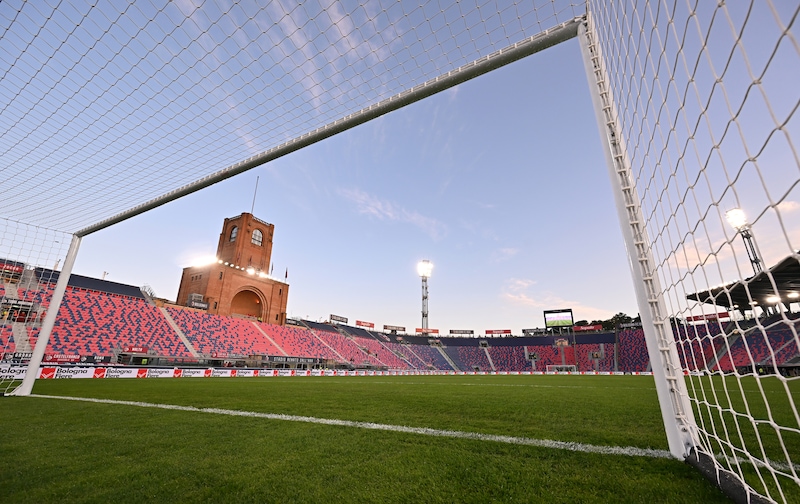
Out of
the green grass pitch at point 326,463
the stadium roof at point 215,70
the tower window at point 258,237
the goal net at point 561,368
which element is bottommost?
the green grass pitch at point 326,463

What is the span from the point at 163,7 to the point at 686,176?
511 centimetres

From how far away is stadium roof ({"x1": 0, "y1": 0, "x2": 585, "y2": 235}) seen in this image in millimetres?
3658

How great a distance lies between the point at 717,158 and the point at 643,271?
0.89 metres

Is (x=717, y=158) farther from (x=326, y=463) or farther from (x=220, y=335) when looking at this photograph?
(x=220, y=335)

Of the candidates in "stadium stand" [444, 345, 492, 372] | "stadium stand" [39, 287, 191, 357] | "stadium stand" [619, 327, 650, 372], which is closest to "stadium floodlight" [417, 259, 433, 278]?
"stadium stand" [444, 345, 492, 372]

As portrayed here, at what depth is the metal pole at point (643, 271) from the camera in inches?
86.4

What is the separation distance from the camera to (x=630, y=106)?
2869 millimetres

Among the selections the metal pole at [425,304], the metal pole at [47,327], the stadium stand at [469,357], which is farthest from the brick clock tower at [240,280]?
the metal pole at [47,327]

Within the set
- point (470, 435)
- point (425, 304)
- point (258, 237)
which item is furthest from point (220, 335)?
point (470, 435)

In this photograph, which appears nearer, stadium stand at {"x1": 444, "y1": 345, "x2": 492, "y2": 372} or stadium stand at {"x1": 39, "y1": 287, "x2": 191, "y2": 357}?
stadium stand at {"x1": 39, "y1": 287, "x2": 191, "y2": 357}

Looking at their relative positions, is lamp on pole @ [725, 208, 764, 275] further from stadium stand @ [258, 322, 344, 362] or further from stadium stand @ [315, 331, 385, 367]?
stadium stand @ [315, 331, 385, 367]

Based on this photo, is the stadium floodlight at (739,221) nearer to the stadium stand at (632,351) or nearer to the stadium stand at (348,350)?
the stadium stand at (348,350)

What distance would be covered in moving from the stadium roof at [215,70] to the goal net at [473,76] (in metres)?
0.02

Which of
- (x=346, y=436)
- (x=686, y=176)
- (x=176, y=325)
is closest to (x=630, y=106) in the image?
(x=686, y=176)
